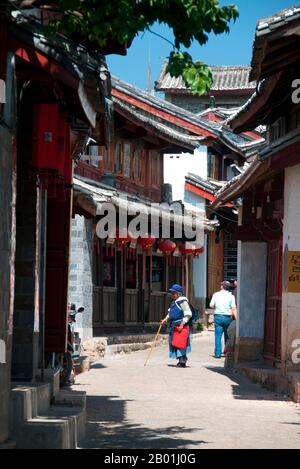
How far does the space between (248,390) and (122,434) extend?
623 cm

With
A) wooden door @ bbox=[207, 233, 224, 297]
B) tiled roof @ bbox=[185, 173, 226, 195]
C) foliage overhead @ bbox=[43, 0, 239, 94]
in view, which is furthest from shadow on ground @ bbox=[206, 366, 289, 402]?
wooden door @ bbox=[207, 233, 224, 297]

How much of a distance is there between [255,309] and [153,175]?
12523 millimetres

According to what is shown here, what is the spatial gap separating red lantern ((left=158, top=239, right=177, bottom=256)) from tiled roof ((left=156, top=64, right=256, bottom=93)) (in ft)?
68.9

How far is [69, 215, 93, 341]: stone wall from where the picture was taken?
23938mm

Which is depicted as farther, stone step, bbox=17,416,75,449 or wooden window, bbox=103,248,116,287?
wooden window, bbox=103,248,116,287

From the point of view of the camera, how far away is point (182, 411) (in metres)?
14.4

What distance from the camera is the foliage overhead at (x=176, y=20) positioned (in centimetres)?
822

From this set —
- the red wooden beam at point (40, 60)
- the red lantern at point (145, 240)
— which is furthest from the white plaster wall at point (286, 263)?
the red lantern at point (145, 240)

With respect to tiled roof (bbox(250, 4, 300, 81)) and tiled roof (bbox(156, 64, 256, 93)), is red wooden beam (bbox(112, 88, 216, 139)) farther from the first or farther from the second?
tiled roof (bbox(250, 4, 300, 81))

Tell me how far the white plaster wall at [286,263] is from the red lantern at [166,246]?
14.9 meters

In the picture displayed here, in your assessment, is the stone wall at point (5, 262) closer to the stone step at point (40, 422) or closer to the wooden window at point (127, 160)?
the stone step at point (40, 422)

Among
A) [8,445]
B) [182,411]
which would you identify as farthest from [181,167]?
[8,445]

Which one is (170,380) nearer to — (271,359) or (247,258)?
(271,359)

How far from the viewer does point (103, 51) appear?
14477 millimetres
